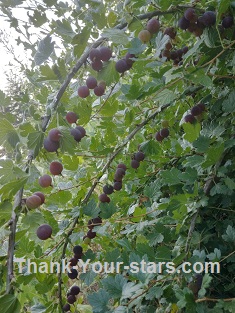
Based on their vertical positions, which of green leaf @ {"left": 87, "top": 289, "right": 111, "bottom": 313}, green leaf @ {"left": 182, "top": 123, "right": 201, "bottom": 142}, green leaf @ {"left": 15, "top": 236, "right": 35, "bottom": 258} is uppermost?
green leaf @ {"left": 182, "top": 123, "right": 201, "bottom": 142}

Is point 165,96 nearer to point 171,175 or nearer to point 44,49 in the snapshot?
point 171,175

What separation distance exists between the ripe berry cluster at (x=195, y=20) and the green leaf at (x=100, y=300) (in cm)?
58

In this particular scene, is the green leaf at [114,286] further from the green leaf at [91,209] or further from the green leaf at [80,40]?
the green leaf at [80,40]

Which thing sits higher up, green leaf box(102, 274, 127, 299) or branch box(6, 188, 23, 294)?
branch box(6, 188, 23, 294)

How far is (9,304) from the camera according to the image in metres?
0.58

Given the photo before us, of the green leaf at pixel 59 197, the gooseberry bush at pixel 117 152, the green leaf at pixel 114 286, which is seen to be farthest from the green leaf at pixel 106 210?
the green leaf at pixel 114 286

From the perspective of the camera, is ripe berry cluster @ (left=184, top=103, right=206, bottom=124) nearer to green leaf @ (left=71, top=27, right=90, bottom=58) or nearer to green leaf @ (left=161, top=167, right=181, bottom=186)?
green leaf @ (left=161, top=167, right=181, bottom=186)

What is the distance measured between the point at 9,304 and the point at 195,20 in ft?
2.16

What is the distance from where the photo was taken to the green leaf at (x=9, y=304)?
57 centimetres

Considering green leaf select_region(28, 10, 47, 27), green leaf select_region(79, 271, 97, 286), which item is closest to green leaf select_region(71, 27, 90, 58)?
green leaf select_region(28, 10, 47, 27)

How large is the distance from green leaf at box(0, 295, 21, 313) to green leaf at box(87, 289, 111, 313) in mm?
168

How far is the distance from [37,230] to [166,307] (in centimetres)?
39

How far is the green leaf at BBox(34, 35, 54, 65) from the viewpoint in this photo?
71 cm

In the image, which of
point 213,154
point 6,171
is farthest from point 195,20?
point 6,171
